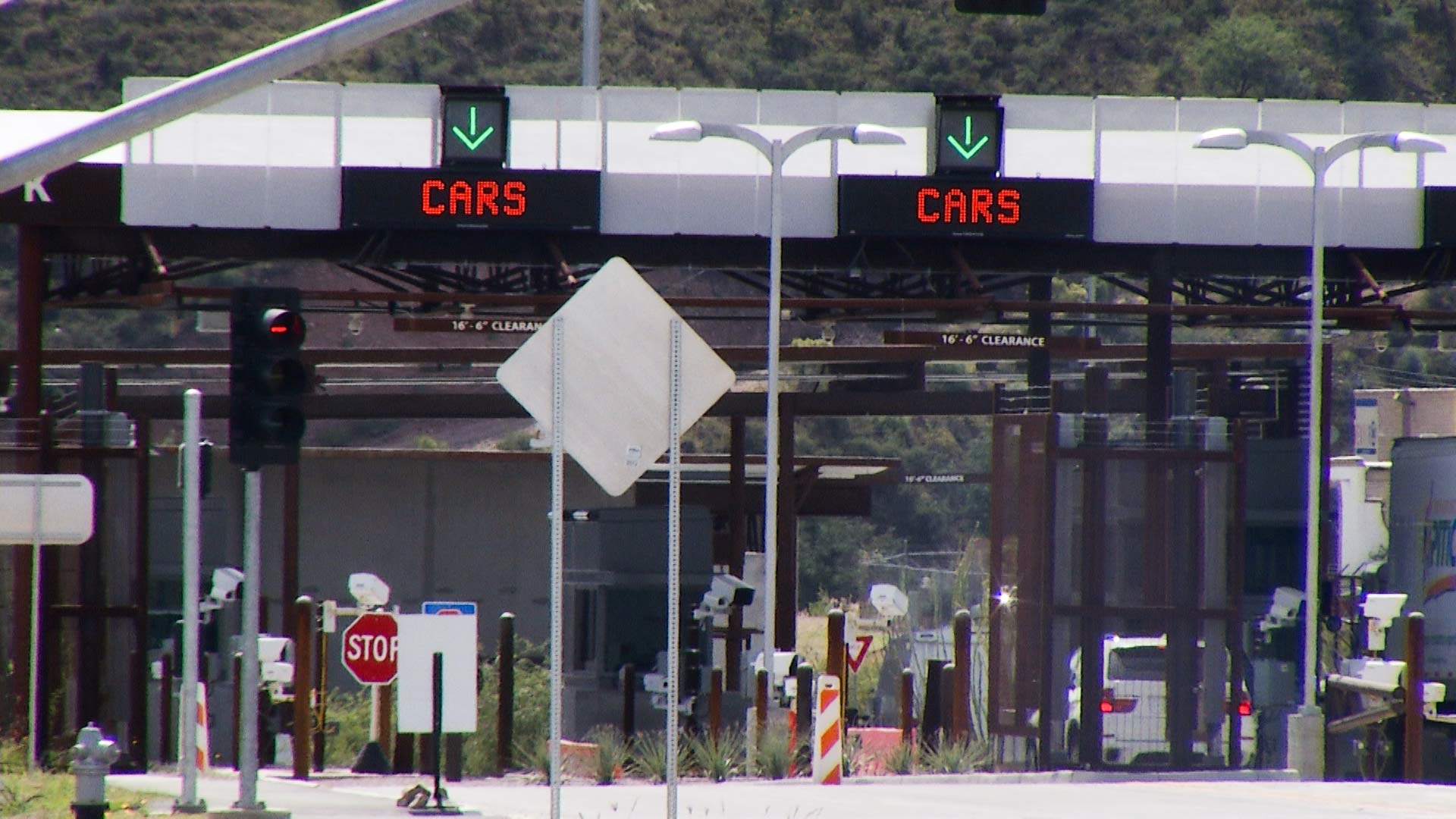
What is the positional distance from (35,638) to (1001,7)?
1259 centimetres

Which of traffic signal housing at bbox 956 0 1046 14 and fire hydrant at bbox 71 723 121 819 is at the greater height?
traffic signal housing at bbox 956 0 1046 14

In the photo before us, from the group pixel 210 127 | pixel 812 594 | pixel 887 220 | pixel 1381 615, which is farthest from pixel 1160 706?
pixel 812 594

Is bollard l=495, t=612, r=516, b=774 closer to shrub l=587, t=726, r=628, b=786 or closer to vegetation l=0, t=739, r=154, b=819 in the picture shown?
shrub l=587, t=726, r=628, b=786

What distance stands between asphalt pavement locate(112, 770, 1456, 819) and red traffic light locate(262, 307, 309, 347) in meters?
3.49

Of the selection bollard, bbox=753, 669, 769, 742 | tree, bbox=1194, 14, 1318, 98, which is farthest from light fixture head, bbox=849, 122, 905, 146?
tree, bbox=1194, 14, 1318, 98

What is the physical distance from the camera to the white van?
2550 centimetres

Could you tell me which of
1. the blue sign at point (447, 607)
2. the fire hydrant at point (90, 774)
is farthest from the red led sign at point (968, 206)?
the fire hydrant at point (90, 774)

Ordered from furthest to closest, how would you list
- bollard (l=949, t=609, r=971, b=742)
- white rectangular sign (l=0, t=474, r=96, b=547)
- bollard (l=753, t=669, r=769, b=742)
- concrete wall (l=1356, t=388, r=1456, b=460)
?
1. concrete wall (l=1356, t=388, r=1456, b=460)
2. bollard (l=949, t=609, r=971, b=742)
3. bollard (l=753, t=669, r=769, b=742)
4. white rectangular sign (l=0, t=474, r=96, b=547)

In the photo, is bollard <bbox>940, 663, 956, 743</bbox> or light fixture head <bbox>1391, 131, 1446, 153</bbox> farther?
bollard <bbox>940, 663, 956, 743</bbox>

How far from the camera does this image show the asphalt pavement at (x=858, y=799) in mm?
15812

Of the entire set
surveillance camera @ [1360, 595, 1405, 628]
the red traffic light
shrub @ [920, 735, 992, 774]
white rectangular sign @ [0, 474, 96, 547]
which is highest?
the red traffic light

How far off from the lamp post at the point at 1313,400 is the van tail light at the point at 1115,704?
6.72 feet

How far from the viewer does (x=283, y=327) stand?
47.0 ft

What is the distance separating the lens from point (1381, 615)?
23859 mm
